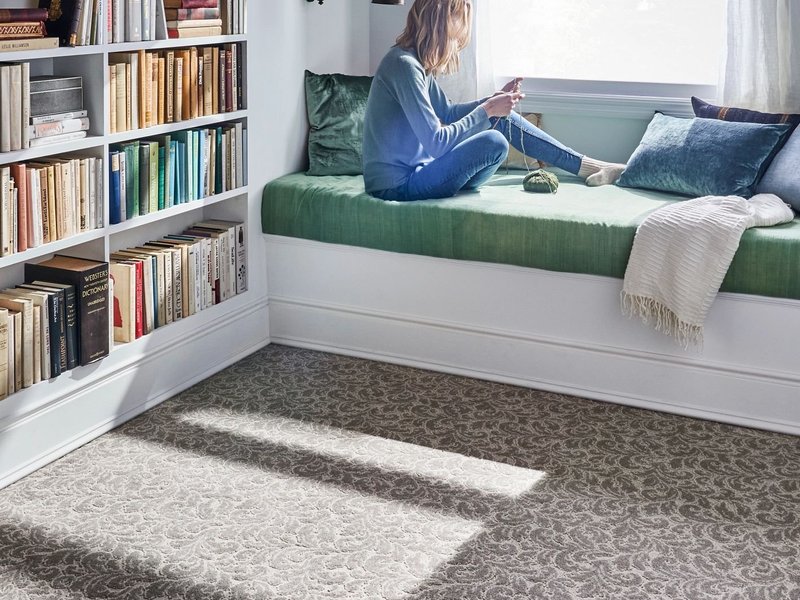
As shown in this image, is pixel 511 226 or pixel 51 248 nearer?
pixel 51 248

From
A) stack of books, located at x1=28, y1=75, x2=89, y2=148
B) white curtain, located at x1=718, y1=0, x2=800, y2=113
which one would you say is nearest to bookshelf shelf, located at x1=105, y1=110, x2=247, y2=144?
stack of books, located at x1=28, y1=75, x2=89, y2=148

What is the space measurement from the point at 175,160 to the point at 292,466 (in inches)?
43.4

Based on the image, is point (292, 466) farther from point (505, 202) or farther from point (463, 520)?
point (505, 202)

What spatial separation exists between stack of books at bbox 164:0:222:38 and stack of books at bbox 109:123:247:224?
0.32 meters

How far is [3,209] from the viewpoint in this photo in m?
2.63

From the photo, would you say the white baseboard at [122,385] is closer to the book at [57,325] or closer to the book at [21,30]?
the book at [57,325]

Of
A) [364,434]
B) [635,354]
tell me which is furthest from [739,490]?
[364,434]

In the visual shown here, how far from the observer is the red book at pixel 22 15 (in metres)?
2.54

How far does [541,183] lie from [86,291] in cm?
171

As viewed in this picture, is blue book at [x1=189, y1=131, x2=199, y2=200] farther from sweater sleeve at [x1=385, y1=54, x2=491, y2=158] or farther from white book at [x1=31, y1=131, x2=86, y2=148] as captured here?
sweater sleeve at [x1=385, y1=54, x2=491, y2=158]

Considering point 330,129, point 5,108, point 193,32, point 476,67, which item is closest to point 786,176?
point 476,67

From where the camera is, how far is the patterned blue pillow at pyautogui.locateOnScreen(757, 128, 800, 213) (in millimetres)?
3471

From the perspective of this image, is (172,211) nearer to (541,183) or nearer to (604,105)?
(541,183)

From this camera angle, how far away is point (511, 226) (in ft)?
11.3
